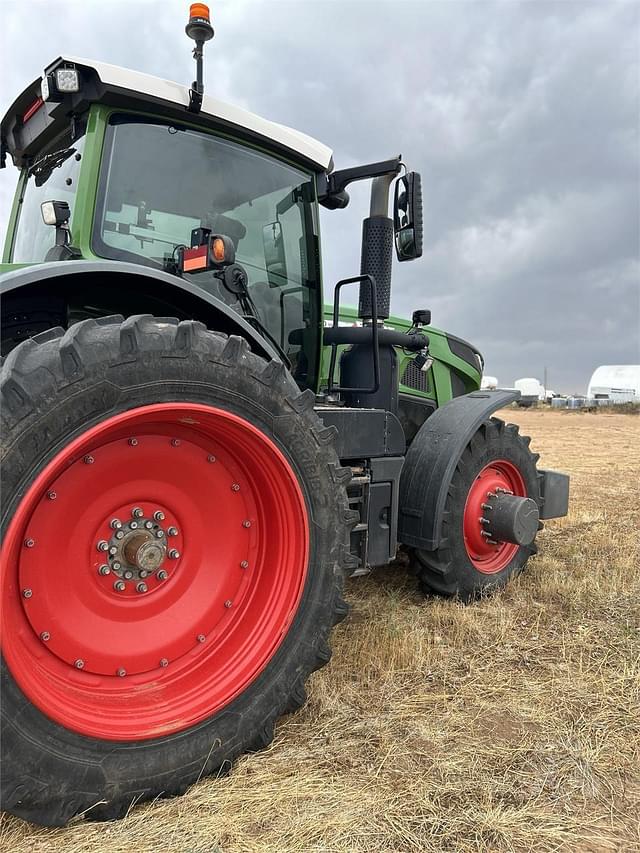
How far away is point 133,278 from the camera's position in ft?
7.85

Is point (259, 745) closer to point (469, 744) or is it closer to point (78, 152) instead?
point (469, 744)

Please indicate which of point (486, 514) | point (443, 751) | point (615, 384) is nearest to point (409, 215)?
point (486, 514)

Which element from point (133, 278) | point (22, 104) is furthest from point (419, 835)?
point (22, 104)

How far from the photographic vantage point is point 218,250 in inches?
102

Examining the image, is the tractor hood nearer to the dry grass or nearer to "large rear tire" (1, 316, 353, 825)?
"large rear tire" (1, 316, 353, 825)

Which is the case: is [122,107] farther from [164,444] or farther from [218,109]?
[164,444]

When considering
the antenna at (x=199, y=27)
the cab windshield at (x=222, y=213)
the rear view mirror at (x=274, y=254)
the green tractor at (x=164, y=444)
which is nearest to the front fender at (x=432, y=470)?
the green tractor at (x=164, y=444)

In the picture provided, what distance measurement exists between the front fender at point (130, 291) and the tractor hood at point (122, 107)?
76 cm

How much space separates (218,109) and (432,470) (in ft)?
7.33

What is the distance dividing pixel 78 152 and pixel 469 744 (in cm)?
289

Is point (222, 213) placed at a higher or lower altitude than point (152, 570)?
higher

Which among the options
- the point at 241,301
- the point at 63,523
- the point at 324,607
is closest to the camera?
the point at 63,523

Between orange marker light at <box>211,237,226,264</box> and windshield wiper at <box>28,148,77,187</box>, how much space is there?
770 millimetres

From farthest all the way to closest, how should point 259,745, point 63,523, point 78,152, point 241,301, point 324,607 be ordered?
point 241,301
point 78,152
point 324,607
point 259,745
point 63,523
